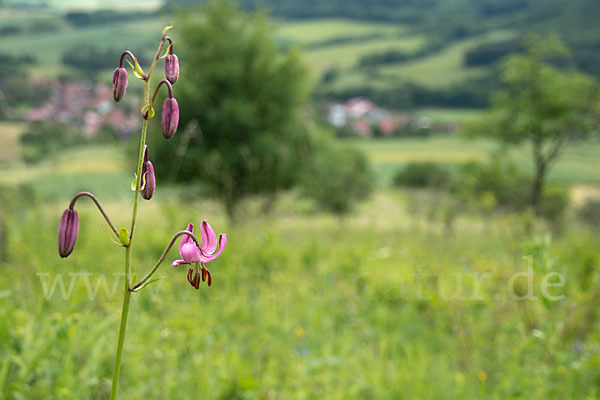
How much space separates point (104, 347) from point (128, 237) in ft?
5.99

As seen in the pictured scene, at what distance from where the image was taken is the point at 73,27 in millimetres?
99250

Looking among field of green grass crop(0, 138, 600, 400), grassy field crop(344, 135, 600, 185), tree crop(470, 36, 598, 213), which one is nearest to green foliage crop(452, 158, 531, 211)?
tree crop(470, 36, 598, 213)

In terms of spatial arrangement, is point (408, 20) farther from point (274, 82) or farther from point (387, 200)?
point (274, 82)

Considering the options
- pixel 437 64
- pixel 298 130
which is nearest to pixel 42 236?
pixel 298 130

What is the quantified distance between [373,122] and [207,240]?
75284mm

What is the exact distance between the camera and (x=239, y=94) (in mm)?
16047

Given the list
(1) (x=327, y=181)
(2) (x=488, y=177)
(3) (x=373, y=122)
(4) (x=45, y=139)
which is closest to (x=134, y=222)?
(4) (x=45, y=139)

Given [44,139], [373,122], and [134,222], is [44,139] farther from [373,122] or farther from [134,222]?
[373,122]

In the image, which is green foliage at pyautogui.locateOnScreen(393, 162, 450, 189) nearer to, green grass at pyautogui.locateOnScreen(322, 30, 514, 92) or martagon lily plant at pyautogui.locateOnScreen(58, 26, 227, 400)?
green grass at pyautogui.locateOnScreen(322, 30, 514, 92)

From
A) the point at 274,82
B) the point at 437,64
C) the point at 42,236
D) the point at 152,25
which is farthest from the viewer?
the point at 437,64

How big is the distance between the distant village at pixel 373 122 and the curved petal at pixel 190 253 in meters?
54.5

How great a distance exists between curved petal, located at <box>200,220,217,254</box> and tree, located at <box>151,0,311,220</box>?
1396 cm

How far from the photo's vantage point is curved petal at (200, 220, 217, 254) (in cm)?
105

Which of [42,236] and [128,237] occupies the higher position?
[128,237]
